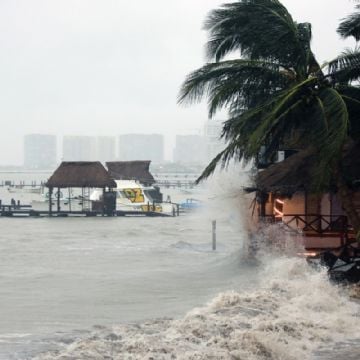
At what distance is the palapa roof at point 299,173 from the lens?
19369 mm

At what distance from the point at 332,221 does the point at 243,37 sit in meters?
8.08

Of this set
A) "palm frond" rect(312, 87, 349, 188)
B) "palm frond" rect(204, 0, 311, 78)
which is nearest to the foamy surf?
"palm frond" rect(312, 87, 349, 188)

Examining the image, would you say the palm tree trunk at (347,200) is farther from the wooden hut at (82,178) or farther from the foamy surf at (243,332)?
the wooden hut at (82,178)

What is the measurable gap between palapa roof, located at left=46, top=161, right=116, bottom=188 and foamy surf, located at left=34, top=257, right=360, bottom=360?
54239 millimetres

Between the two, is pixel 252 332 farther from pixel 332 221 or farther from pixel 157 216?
pixel 157 216

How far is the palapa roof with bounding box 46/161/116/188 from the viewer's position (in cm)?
6894

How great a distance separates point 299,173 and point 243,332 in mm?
10977

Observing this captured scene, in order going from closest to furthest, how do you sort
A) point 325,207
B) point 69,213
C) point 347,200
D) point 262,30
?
point 262,30, point 347,200, point 325,207, point 69,213

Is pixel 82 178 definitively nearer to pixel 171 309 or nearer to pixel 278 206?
pixel 278 206

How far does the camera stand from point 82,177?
69375 mm

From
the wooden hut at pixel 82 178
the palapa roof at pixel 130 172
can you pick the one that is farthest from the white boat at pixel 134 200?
the wooden hut at pixel 82 178

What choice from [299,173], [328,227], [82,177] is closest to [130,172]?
[82,177]

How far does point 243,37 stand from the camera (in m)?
18.0

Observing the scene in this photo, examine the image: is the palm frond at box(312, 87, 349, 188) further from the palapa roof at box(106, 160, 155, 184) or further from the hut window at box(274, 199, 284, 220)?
the palapa roof at box(106, 160, 155, 184)
